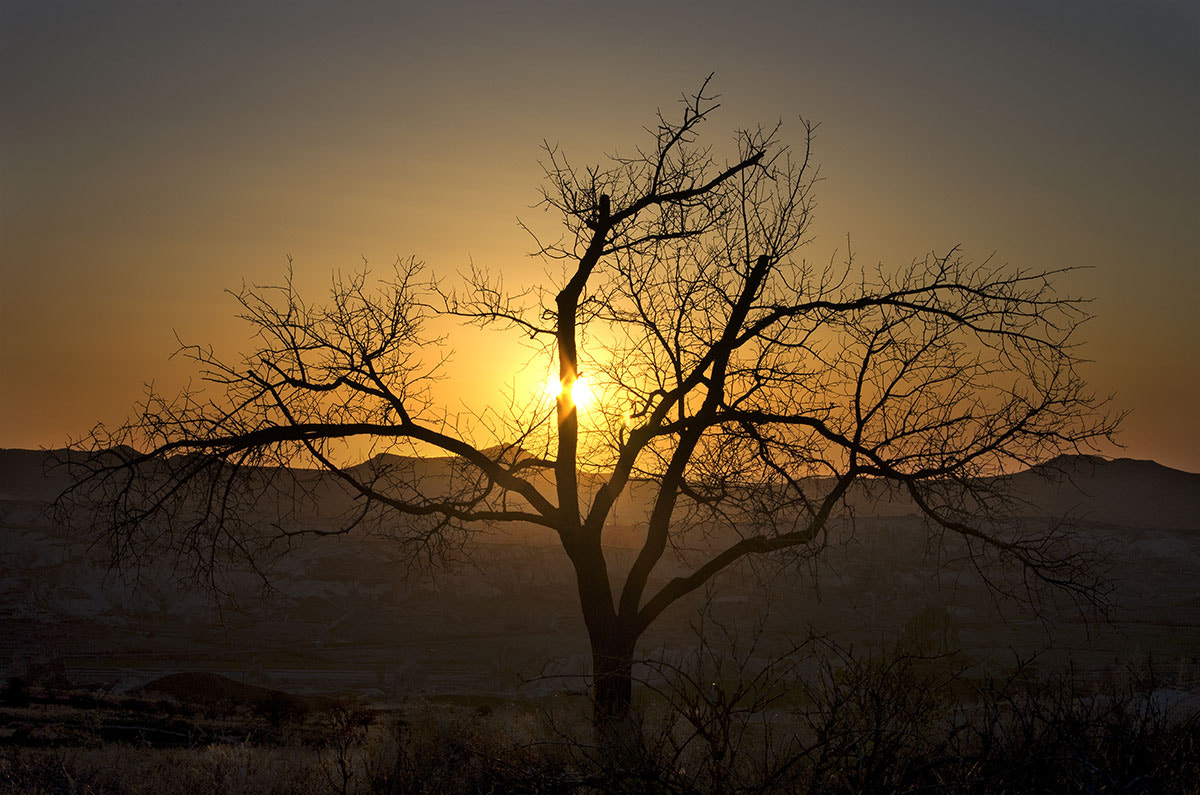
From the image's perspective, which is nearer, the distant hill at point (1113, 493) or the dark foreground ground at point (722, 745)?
the dark foreground ground at point (722, 745)

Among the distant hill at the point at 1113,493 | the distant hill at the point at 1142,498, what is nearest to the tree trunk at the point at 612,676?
the distant hill at the point at 1113,493

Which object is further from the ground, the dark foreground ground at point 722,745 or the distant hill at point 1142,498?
the distant hill at point 1142,498

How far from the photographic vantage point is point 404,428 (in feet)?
30.5

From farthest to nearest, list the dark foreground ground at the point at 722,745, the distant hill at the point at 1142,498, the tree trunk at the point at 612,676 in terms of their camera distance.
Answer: the distant hill at the point at 1142,498 → the tree trunk at the point at 612,676 → the dark foreground ground at the point at 722,745

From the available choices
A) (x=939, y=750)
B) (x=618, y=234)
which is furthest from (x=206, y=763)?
(x=939, y=750)

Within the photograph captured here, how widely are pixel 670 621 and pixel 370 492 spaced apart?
47.1 metres

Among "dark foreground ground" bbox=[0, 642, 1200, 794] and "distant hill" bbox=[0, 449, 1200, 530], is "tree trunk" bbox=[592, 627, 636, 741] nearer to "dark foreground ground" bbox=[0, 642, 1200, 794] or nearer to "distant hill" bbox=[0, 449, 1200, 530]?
"dark foreground ground" bbox=[0, 642, 1200, 794]

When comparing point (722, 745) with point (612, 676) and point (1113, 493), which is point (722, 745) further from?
point (1113, 493)

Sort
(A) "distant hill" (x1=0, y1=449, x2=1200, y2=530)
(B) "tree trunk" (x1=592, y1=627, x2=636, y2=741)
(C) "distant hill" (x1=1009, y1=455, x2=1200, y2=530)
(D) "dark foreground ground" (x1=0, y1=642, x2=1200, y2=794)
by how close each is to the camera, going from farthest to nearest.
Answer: (C) "distant hill" (x1=1009, y1=455, x2=1200, y2=530), (A) "distant hill" (x1=0, y1=449, x2=1200, y2=530), (B) "tree trunk" (x1=592, y1=627, x2=636, y2=741), (D) "dark foreground ground" (x1=0, y1=642, x2=1200, y2=794)

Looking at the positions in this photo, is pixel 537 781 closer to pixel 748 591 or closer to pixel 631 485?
pixel 631 485

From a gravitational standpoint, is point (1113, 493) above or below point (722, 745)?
above

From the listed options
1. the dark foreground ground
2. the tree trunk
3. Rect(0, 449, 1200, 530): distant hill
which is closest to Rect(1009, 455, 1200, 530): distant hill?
Rect(0, 449, 1200, 530): distant hill

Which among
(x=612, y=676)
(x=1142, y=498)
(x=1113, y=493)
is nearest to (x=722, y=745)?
(x=612, y=676)

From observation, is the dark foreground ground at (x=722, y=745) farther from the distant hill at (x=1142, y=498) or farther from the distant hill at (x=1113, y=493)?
the distant hill at (x=1142, y=498)
